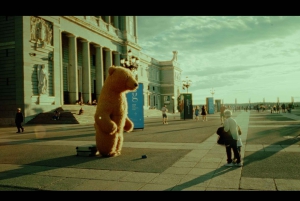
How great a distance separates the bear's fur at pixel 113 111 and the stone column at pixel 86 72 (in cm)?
2820

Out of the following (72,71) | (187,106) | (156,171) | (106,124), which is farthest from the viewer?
(72,71)

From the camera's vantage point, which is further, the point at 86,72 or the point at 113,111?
the point at 86,72

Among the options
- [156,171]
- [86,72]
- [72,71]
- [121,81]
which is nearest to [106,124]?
[121,81]

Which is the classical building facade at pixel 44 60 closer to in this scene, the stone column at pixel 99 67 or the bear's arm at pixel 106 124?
the stone column at pixel 99 67

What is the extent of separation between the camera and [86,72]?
36.0 meters

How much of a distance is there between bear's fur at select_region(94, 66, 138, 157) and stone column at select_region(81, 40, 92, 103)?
28.2 meters

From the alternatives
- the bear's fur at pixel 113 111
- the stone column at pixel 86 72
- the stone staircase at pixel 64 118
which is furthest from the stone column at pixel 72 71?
the bear's fur at pixel 113 111

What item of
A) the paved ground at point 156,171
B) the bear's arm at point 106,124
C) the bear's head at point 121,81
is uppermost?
the bear's head at point 121,81

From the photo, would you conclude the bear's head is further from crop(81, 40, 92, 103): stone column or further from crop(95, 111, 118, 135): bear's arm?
crop(81, 40, 92, 103): stone column

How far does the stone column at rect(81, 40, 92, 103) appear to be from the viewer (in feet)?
117

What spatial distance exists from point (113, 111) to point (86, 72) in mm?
29015

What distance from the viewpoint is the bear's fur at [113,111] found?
804 cm

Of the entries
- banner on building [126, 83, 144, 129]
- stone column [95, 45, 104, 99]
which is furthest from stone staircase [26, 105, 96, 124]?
stone column [95, 45, 104, 99]

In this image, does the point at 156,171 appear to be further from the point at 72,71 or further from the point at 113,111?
the point at 72,71
